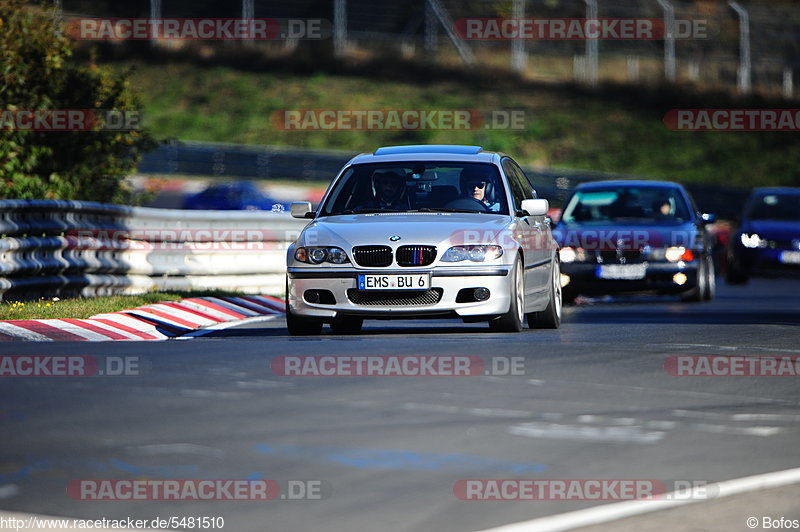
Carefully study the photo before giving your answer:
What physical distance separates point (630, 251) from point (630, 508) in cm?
1366

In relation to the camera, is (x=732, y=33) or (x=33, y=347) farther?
(x=732, y=33)

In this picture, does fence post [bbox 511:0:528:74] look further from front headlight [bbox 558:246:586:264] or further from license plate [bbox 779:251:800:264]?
front headlight [bbox 558:246:586:264]

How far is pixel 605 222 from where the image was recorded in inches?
775

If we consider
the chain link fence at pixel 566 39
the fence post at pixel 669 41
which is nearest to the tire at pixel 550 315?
the chain link fence at pixel 566 39

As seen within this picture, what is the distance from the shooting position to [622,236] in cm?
1947

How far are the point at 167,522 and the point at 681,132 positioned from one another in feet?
178

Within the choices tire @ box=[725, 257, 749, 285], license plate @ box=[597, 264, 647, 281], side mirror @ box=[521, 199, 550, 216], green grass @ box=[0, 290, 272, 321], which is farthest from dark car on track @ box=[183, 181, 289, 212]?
side mirror @ box=[521, 199, 550, 216]

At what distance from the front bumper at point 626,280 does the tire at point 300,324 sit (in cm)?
676

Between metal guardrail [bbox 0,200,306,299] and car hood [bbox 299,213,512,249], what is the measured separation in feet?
11.3

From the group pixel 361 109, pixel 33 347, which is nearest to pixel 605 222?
pixel 33 347

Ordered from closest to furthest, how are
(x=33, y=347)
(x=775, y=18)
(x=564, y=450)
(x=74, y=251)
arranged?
(x=564, y=450) → (x=33, y=347) → (x=74, y=251) → (x=775, y=18)

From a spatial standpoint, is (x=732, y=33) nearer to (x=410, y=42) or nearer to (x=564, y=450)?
(x=410, y=42)

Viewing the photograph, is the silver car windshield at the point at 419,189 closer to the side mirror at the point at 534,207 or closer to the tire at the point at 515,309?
the side mirror at the point at 534,207

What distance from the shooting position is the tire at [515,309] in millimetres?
12672
